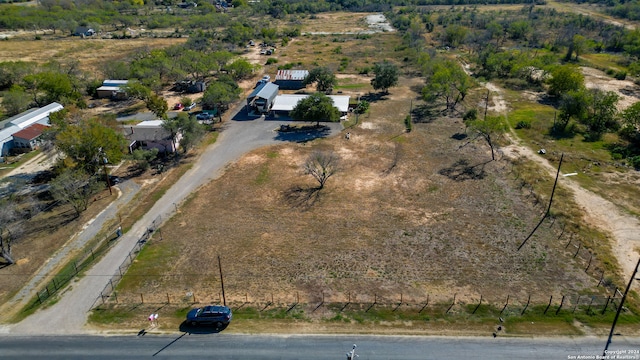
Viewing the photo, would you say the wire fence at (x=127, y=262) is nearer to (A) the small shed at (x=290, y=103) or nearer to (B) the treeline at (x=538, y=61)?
(A) the small shed at (x=290, y=103)

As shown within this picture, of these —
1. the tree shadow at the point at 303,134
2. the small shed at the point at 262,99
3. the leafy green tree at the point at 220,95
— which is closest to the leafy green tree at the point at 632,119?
the tree shadow at the point at 303,134

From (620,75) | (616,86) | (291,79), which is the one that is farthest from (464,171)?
(620,75)

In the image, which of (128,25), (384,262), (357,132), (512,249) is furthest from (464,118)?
(128,25)

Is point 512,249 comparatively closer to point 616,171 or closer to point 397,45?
point 616,171

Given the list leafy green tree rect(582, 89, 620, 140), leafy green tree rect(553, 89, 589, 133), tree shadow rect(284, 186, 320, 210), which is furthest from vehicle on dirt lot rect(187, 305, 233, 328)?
leafy green tree rect(582, 89, 620, 140)

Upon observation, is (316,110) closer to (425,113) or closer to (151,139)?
(425,113)
